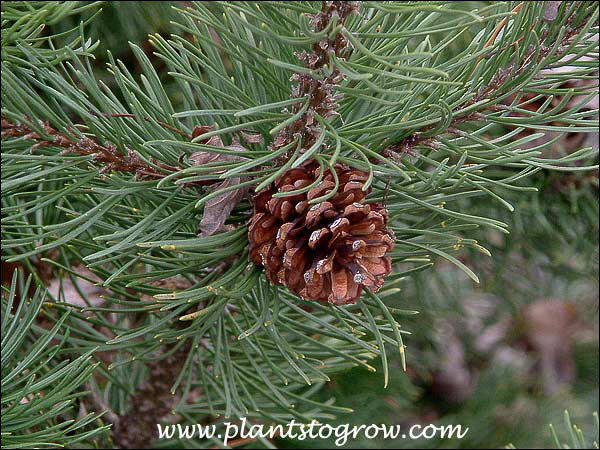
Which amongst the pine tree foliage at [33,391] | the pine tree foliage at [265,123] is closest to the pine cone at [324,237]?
the pine tree foliage at [265,123]

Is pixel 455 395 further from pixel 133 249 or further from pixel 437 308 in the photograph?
pixel 133 249

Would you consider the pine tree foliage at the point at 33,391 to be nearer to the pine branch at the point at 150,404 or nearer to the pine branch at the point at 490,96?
the pine branch at the point at 150,404

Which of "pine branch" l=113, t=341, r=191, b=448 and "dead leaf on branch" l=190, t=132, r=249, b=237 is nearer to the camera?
"dead leaf on branch" l=190, t=132, r=249, b=237

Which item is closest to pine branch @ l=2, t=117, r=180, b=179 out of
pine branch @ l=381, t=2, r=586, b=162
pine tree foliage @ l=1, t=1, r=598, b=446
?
pine tree foliage @ l=1, t=1, r=598, b=446

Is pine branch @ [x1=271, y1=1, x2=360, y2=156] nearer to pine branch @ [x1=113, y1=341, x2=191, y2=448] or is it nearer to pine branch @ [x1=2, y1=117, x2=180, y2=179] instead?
pine branch @ [x1=2, y1=117, x2=180, y2=179]

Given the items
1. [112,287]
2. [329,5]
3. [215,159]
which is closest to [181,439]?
[112,287]

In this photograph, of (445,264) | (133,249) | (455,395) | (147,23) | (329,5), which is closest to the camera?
(329,5)

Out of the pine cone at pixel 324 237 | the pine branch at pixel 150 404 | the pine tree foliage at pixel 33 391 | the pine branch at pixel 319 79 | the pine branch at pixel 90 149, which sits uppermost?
the pine branch at pixel 319 79

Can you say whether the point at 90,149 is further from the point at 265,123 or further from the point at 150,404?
the point at 150,404

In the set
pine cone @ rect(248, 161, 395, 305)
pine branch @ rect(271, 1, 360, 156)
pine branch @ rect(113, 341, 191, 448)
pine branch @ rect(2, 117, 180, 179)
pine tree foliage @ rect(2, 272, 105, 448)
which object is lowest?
pine branch @ rect(113, 341, 191, 448)
